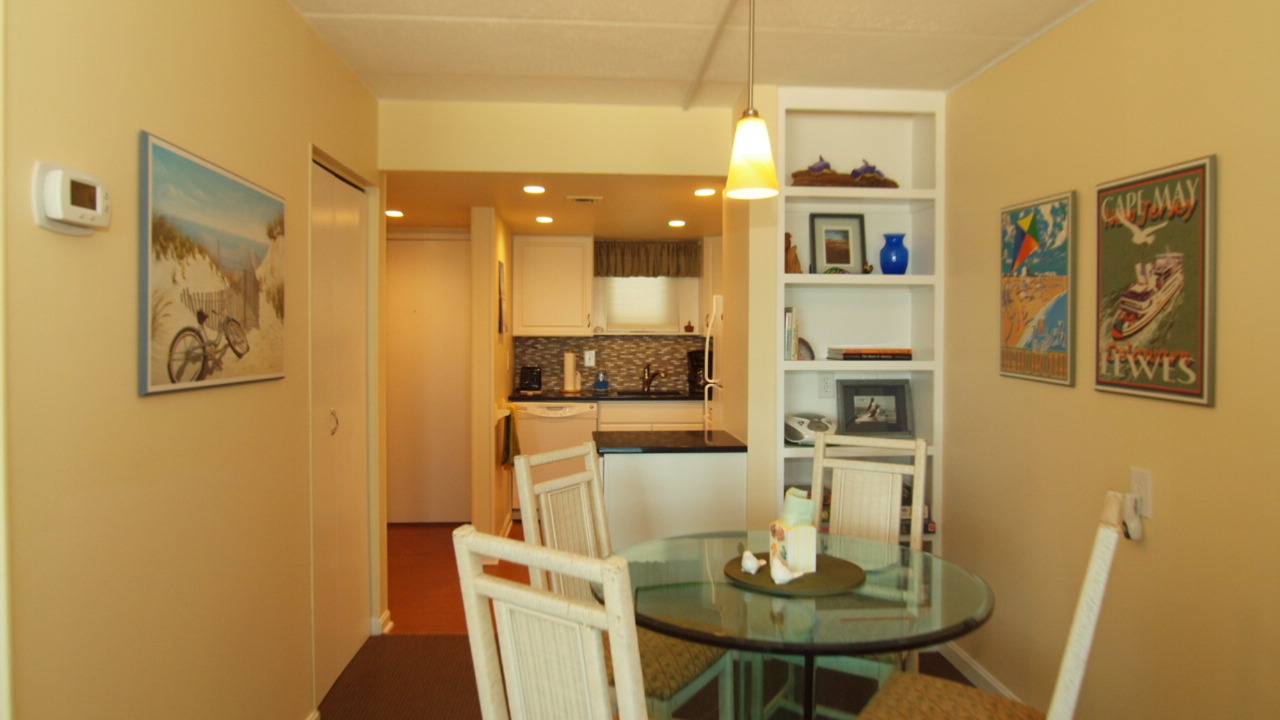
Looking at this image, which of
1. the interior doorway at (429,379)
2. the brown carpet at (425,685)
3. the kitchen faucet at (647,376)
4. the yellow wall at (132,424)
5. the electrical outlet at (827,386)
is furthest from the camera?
the kitchen faucet at (647,376)

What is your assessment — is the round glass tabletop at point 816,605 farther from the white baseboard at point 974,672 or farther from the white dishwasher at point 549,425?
the white dishwasher at point 549,425

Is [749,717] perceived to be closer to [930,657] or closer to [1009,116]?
[930,657]

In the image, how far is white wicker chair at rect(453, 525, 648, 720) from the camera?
1120 millimetres

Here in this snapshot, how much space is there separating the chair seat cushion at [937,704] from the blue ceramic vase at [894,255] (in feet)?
6.03

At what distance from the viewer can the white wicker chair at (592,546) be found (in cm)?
201

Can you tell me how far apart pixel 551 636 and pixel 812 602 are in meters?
0.76

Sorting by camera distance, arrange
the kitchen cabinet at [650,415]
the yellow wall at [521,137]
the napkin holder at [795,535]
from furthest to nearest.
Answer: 1. the kitchen cabinet at [650,415]
2. the yellow wall at [521,137]
3. the napkin holder at [795,535]

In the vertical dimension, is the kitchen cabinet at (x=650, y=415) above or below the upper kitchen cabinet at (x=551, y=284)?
below

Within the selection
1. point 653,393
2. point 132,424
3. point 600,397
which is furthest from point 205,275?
point 653,393

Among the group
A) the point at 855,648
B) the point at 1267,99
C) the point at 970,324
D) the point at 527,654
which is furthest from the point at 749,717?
the point at 1267,99

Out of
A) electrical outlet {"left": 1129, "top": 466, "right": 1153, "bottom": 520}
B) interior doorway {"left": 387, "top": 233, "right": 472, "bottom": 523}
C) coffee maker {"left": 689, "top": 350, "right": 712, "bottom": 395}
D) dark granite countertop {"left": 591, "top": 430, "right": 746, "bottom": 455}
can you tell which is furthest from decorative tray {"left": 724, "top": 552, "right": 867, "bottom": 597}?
coffee maker {"left": 689, "top": 350, "right": 712, "bottom": 395}

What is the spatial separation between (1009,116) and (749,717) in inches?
89.3

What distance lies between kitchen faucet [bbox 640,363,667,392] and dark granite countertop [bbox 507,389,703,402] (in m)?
0.24

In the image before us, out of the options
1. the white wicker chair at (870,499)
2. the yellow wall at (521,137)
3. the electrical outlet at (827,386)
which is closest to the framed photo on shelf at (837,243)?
the electrical outlet at (827,386)
